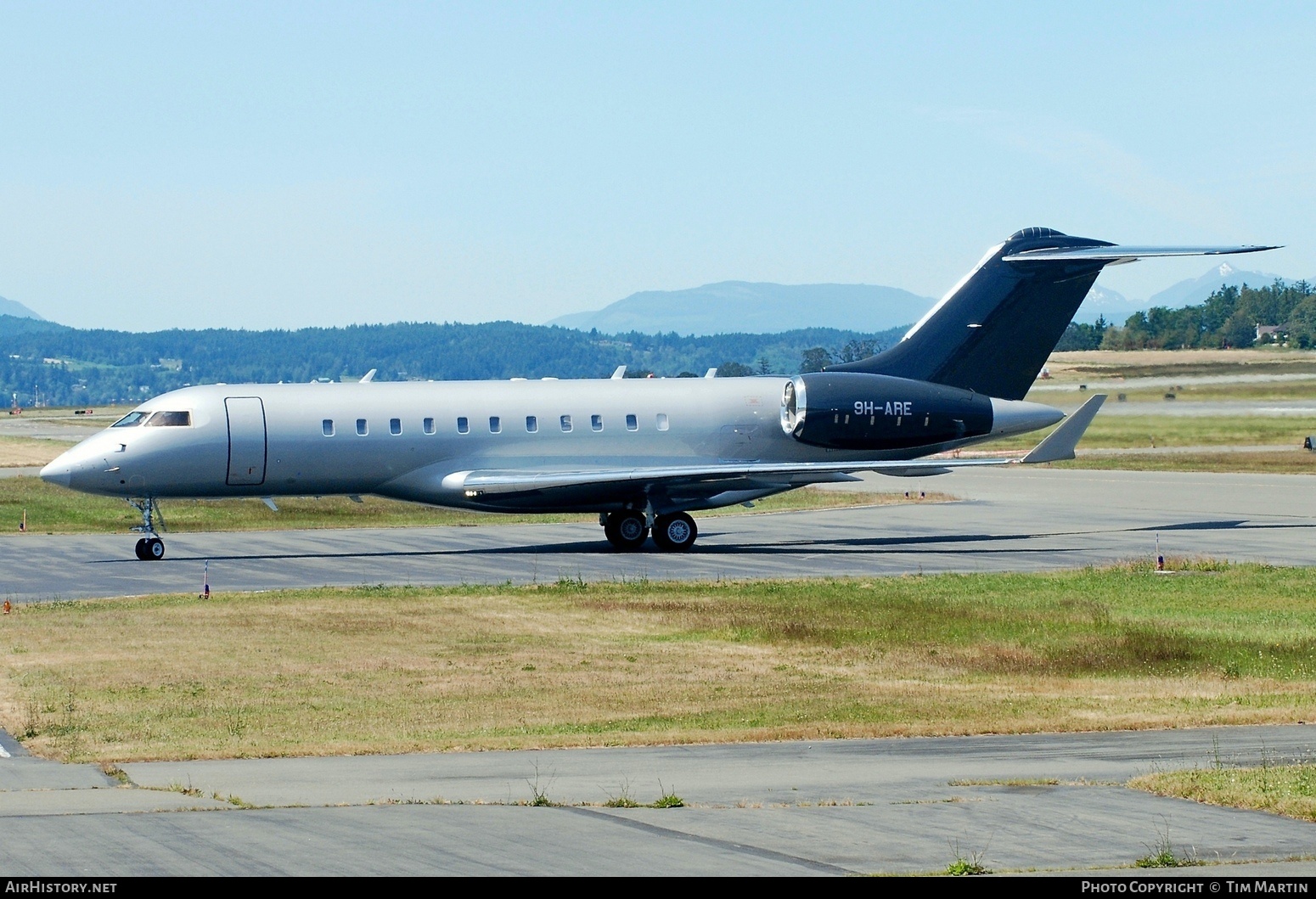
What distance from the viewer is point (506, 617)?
28734mm

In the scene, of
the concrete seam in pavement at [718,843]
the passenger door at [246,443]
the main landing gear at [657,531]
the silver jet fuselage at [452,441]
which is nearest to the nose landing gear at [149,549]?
the silver jet fuselage at [452,441]

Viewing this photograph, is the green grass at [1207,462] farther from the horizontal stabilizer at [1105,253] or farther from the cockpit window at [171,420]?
the cockpit window at [171,420]

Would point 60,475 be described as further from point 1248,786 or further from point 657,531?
point 1248,786

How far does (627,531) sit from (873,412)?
6.61 m

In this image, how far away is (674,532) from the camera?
40.7 metres

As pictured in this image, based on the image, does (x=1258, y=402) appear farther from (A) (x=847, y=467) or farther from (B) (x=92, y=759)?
(B) (x=92, y=759)

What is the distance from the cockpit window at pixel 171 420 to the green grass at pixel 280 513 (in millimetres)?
9199

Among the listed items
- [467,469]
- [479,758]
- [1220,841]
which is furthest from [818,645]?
[467,469]

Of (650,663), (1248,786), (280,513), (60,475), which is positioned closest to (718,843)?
(1248,786)

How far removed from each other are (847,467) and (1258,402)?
38.4 meters

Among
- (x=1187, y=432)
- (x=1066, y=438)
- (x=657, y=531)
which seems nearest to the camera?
(x=1066, y=438)

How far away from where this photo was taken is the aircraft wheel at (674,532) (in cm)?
4072

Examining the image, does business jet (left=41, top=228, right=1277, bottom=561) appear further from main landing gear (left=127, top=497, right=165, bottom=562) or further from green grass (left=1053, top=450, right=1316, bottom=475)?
green grass (left=1053, top=450, right=1316, bottom=475)

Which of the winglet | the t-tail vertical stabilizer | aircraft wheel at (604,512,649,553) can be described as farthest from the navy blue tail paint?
aircraft wheel at (604,512,649,553)
